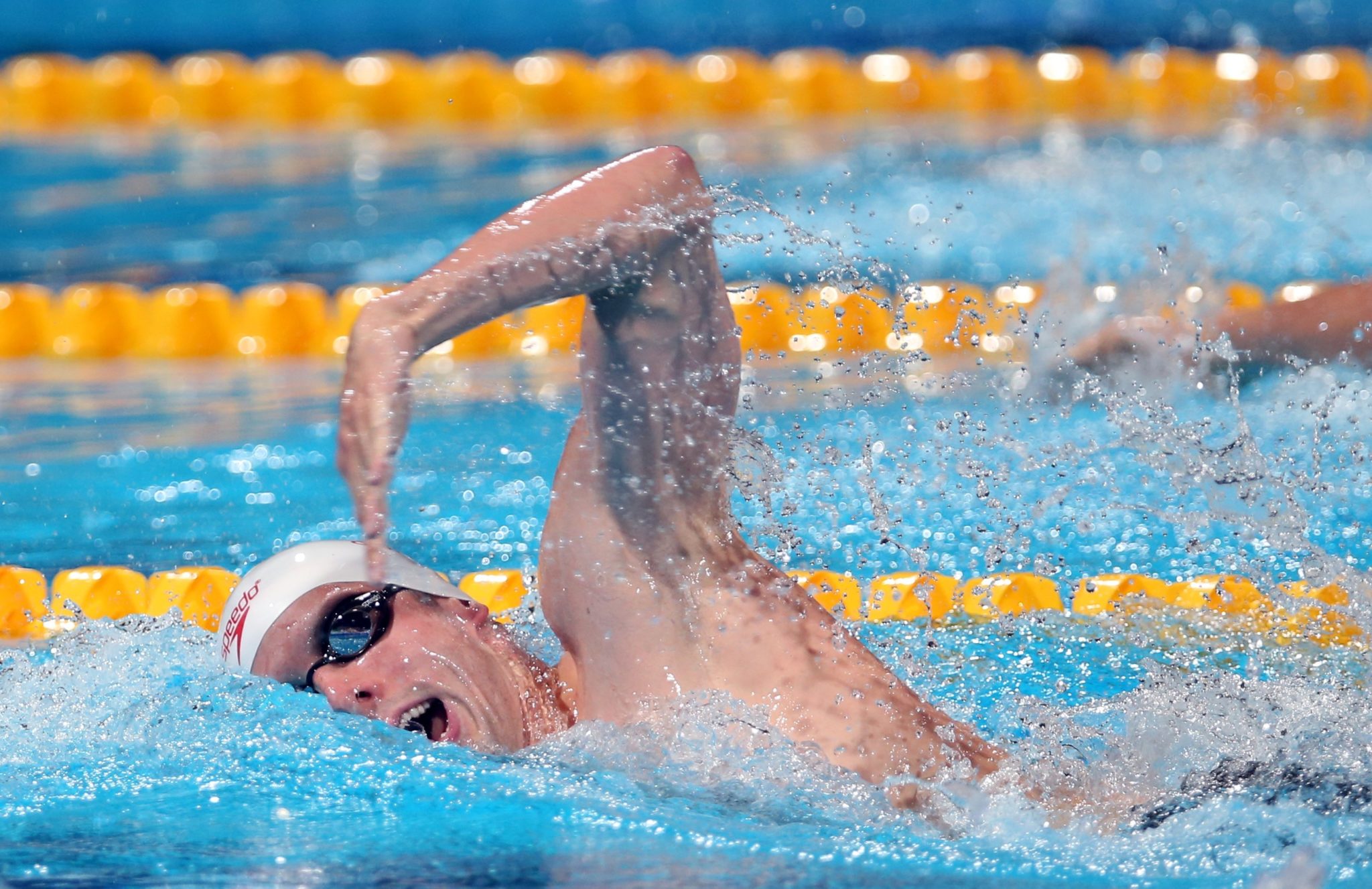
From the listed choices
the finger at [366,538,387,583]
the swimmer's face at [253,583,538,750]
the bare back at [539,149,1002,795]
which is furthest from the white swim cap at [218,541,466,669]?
the finger at [366,538,387,583]

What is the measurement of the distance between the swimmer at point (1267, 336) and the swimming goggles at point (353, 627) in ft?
4.51

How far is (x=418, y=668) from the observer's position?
73.6 inches

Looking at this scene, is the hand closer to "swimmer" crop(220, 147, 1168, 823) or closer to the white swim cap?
"swimmer" crop(220, 147, 1168, 823)

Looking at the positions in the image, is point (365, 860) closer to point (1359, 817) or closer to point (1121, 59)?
point (1359, 817)

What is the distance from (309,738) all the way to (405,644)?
0.21 m

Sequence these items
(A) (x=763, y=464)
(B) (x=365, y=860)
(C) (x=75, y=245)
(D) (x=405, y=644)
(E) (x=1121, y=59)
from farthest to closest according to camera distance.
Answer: (E) (x=1121, y=59) < (C) (x=75, y=245) < (A) (x=763, y=464) < (D) (x=405, y=644) < (B) (x=365, y=860)

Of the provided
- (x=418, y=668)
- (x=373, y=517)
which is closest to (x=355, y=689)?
(x=418, y=668)

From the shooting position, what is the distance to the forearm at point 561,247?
154 cm

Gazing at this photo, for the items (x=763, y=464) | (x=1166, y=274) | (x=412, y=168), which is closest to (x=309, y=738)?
(x=763, y=464)

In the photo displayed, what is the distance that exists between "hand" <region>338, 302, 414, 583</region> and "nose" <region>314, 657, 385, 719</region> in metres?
0.42

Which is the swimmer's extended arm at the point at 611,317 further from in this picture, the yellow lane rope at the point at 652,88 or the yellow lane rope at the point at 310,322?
the yellow lane rope at the point at 652,88

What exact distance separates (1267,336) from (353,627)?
5.56ft

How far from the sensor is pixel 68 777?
1.98 meters

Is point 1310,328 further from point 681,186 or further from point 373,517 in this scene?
point 373,517
